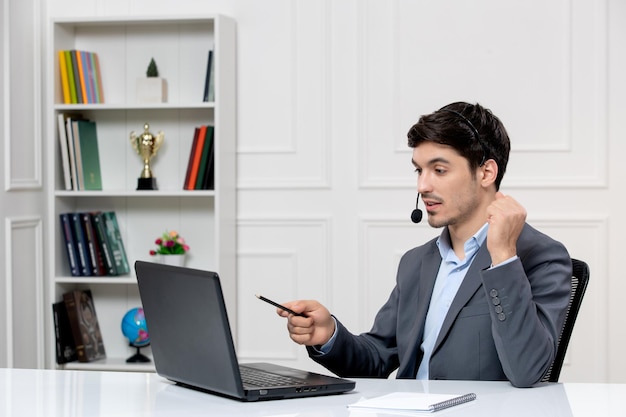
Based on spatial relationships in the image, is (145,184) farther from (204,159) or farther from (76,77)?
(76,77)

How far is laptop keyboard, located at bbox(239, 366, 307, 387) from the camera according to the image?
5.98 ft

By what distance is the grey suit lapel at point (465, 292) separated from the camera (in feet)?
6.95

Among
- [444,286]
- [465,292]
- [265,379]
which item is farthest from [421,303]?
[265,379]

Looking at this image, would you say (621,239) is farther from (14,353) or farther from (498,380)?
(14,353)

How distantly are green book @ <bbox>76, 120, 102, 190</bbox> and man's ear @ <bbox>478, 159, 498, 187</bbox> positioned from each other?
2.45 m

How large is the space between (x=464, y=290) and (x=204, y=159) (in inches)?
85.8

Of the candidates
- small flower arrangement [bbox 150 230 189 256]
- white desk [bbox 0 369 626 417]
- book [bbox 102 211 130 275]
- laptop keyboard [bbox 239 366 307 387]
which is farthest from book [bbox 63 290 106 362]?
laptop keyboard [bbox 239 366 307 387]

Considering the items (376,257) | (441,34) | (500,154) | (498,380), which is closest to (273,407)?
(498,380)

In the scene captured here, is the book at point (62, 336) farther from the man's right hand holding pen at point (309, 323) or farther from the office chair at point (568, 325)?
the office chair at point (568, 325)

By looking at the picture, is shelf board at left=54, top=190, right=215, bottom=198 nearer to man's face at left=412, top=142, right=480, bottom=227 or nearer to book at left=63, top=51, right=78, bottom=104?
book at left=63, top=51, right=78, bottom=104

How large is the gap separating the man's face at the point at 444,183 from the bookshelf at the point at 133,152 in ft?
6.32

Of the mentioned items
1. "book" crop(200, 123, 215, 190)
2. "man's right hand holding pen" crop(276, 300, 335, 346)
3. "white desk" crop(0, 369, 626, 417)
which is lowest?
"white desk" crop(0, 369, 626, 417)

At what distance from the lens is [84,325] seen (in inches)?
166

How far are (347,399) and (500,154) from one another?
819 mm
